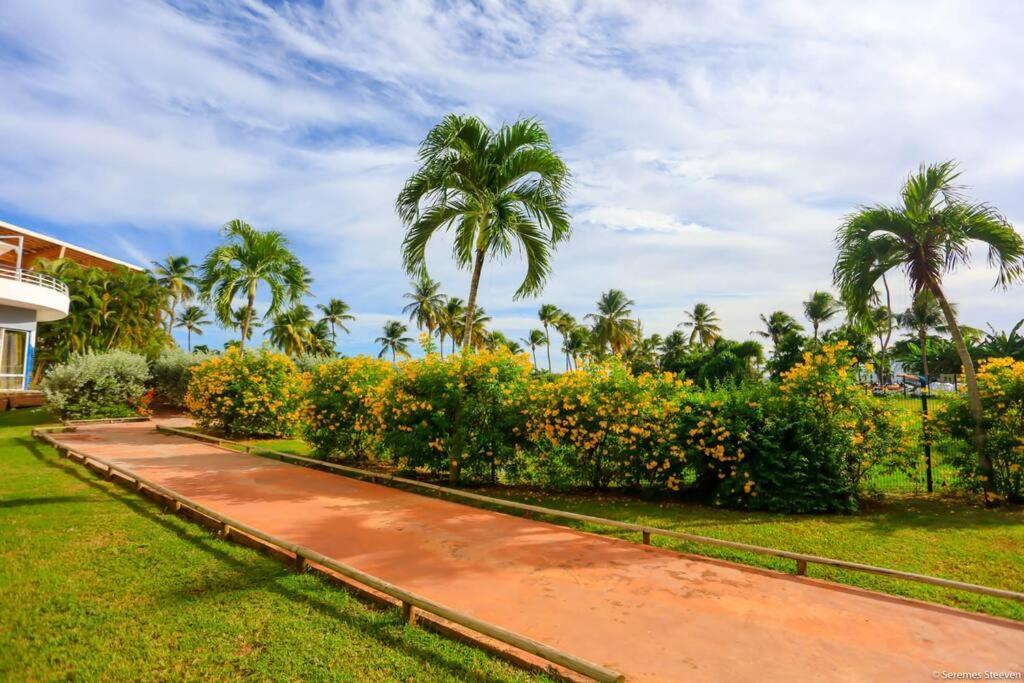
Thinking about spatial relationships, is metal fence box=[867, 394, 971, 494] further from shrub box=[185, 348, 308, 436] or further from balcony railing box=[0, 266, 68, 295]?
balcony railing box=[0, 266, 68, 295]

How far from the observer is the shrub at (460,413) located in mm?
8891

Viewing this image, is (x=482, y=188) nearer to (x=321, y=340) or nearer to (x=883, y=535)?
(x=883, y=535)

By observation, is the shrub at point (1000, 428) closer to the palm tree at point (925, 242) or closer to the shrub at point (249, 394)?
the palm tree at point (925, 242)

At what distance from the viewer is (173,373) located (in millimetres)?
24109

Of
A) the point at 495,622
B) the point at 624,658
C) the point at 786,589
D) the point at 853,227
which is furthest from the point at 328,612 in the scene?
the point at 853,227

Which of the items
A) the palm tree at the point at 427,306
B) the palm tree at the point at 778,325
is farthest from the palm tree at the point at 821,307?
the palm tree at the point at 427,306

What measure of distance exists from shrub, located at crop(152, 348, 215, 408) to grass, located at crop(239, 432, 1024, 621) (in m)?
20.6

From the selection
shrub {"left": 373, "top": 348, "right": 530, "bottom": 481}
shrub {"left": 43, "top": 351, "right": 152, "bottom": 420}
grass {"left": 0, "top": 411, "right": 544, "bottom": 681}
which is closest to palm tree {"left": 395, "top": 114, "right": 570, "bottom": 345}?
shrub {"left": 373, "top": 348, "right": 530, "bottom": 481}

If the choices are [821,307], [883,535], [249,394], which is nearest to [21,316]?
[249,394]

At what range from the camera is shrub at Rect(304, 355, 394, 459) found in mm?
11438

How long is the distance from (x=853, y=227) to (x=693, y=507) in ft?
17.6

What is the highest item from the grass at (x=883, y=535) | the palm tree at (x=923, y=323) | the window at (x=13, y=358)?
the palm tree at (x=923, y=323)

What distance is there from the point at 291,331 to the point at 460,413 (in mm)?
42167

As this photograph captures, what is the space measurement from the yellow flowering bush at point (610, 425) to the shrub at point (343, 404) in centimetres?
411
